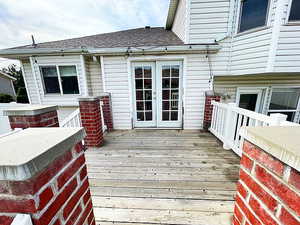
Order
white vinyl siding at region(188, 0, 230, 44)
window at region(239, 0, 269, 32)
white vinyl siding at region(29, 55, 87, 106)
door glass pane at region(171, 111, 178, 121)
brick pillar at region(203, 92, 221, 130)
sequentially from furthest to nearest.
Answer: white vinyl siding at region(29, 55, 87, 106)
door glass pane at region(171, 111, 178, 121)
brick pillar at region(203, 92, 221, 130)
white vinyl siding at region(188, 0, 230, 44)
window at region(239, 0, 269, 32)

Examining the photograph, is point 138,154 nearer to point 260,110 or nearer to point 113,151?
point 113,151

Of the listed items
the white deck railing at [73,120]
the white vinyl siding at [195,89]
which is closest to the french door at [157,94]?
the white vinyl siding at [195,89]

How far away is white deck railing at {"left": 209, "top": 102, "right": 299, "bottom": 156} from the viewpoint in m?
2.09

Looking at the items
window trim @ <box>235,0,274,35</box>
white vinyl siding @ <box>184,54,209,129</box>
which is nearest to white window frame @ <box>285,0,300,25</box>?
window trim @ <box>235,0,274,35</box>

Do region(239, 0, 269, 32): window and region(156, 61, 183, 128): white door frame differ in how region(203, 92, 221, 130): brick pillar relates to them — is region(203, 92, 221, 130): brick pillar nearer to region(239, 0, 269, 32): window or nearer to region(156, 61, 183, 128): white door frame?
region(156, 61, 183, 128): white door frame

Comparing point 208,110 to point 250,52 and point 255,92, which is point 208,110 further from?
point 255,92

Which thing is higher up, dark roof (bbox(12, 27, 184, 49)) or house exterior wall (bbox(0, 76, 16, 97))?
dark roof (bbox(12, 27, 184, 49))

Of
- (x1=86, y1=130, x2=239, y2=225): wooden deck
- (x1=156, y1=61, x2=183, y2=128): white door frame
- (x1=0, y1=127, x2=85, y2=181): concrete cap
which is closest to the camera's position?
(x1=0, y1=127, x2=85, y2=181): concrete cap

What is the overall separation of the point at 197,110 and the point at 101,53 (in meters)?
3.14

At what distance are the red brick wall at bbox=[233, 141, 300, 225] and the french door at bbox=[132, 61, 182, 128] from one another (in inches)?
123

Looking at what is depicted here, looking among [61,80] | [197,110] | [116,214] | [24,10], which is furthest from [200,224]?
[24,10]

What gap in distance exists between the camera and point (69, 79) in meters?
4.54

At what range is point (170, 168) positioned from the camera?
2.17 m

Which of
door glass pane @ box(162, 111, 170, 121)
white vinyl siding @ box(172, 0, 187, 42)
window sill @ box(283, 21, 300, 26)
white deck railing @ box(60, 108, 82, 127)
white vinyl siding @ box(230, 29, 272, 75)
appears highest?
white vinyl siding @ box(172, 0, 187, 42)
